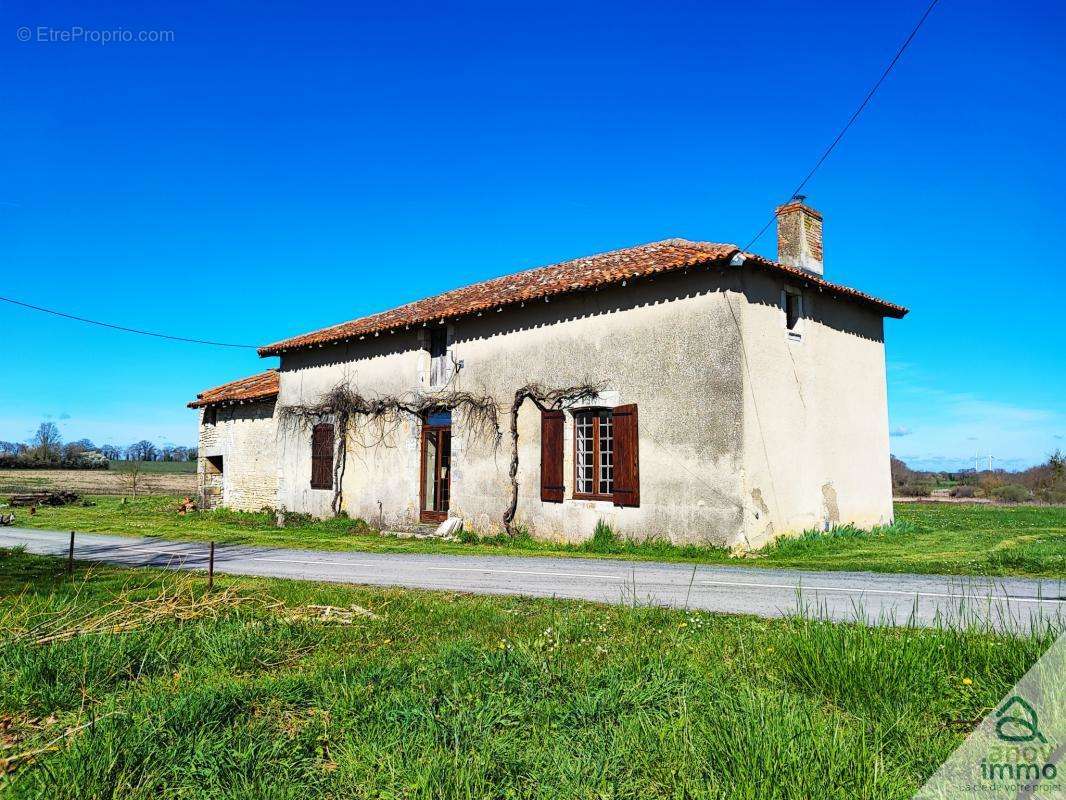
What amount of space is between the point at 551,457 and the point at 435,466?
153 inches

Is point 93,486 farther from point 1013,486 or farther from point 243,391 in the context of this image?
point 1013,486

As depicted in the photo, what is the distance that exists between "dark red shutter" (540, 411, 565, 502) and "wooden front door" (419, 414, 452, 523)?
10.6ft

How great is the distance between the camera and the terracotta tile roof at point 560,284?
1206 cm

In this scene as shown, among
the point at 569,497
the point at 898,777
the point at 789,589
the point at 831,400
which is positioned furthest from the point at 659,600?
the point at 831,400

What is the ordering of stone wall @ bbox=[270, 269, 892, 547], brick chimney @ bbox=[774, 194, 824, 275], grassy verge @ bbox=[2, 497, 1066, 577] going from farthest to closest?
1. brick chimney @ bbox=[774, 194, 824, 275]
2. stone wall @ bbox=[270, 269, 892, 547]
3. grassy verge @ bbox=[2, 497, 1066, 577]

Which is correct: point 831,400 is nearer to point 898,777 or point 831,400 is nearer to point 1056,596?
point 1056,596

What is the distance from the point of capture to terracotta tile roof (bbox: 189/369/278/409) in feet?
68.5

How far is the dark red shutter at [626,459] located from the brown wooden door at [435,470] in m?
4.97

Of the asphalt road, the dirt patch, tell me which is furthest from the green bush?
the dirt patch

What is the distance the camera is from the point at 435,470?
16.4 meters

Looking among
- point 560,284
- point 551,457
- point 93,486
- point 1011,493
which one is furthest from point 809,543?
point 93,486

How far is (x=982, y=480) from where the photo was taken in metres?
30.1

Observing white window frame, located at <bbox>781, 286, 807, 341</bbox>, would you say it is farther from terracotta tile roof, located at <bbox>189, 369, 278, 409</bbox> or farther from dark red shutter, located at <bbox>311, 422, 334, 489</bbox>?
terracotta tile roof, located at <bbox>189, 369, 278, 409</bbox>

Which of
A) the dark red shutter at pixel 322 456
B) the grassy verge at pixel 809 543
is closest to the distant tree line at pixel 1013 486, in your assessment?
the grassy verge at pixel 809 543
